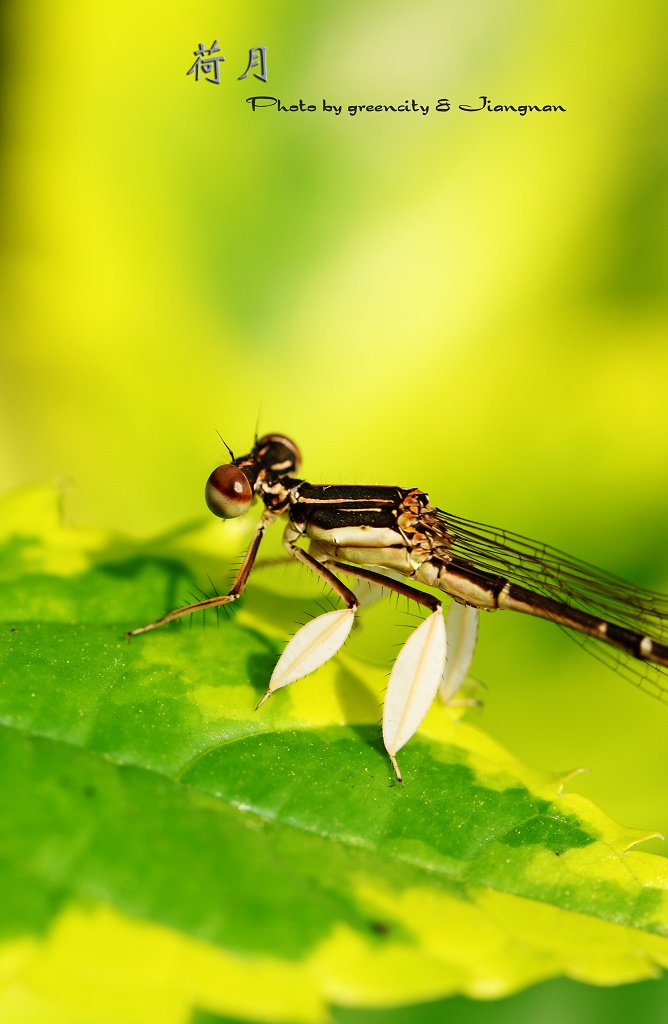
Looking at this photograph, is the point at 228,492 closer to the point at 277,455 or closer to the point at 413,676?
the point at 277,455

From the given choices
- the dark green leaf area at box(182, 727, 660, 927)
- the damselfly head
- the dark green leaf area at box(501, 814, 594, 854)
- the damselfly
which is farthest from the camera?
the damselfly head

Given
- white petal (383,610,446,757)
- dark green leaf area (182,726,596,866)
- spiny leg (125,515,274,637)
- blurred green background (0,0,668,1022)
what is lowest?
dark green leaf area (182,726,596,866)

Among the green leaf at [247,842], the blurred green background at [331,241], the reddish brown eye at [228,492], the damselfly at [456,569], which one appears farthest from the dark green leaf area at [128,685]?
the blurred green background at [331,241]

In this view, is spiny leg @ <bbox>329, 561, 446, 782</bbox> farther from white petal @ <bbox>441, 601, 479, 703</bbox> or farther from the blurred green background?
the blurred green background

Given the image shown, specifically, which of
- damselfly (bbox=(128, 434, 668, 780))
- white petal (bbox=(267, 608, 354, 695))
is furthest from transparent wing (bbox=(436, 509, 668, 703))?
white petal (bbox=(267, 608, 354, 695))

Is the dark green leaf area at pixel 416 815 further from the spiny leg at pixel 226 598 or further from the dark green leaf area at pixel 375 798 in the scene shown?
the spiny leg at pixel 226 598

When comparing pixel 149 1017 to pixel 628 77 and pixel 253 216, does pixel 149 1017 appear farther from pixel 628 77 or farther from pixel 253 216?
pixel 628 77

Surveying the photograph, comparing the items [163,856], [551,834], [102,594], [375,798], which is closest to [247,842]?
[163,856]
